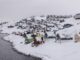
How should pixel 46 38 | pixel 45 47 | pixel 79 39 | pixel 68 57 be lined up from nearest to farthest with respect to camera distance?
1. pixel 68 57
2. pixel 79 39
3. pixel 45 47
4. pixel 46 38

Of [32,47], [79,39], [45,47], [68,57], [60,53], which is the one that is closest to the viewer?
[68,57]

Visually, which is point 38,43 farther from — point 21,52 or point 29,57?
point 29,57

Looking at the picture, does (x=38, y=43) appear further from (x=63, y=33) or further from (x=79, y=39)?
(x=79, y=39)

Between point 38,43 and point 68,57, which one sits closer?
point 68,57

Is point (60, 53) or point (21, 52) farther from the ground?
point (60, 53)

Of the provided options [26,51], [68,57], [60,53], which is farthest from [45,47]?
[68,57]

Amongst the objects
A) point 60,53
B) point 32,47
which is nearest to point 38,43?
point 32,47

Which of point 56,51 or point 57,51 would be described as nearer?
point 57,51

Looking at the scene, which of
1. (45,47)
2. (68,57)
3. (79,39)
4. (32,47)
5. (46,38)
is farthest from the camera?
(46,38)

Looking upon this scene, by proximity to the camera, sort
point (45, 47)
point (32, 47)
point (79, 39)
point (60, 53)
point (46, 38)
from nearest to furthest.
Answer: point (60, 53), point (79, 39), point (45, 47), point (32, 47), point (46, 38)
